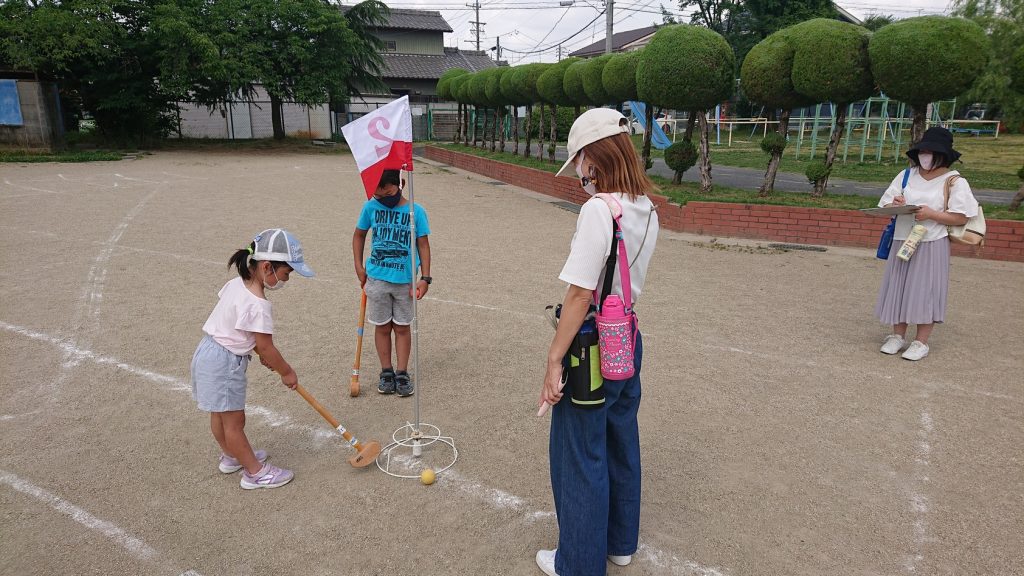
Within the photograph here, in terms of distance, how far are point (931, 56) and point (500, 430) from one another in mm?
8592

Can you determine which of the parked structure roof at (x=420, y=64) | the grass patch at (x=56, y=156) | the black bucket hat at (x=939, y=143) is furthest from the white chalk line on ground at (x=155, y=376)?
the parked structure roof at (x=420, y=64)

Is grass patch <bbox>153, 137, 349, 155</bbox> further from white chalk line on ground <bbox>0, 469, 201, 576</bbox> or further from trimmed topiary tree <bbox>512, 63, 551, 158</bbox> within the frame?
white chalk line on ground <bbox>0, 469, 201, 576</bbox>

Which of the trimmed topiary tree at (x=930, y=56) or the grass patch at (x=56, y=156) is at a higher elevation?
the trimmed topiary tree at (x=930, y=56)

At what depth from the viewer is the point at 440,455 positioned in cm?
398

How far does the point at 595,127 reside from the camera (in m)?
2.48

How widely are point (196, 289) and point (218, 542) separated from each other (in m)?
4.83

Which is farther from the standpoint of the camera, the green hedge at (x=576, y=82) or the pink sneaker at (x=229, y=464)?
the green hedge at (x=576, y=82)

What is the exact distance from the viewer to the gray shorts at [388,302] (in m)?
4.61

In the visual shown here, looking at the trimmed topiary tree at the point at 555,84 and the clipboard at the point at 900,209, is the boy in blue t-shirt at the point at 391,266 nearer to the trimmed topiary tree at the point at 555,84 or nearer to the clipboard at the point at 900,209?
the clipboard at the point at 900,209

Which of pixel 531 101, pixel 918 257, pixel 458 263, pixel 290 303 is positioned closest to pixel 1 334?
pixel 290 303

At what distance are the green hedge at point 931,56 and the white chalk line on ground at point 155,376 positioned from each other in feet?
30.4

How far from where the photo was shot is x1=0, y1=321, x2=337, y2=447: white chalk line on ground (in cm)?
430

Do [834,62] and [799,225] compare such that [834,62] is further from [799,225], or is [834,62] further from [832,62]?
[799,225]

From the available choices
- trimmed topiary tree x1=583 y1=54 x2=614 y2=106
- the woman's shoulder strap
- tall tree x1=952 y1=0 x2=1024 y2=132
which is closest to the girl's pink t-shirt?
the woman's shoulder strap
